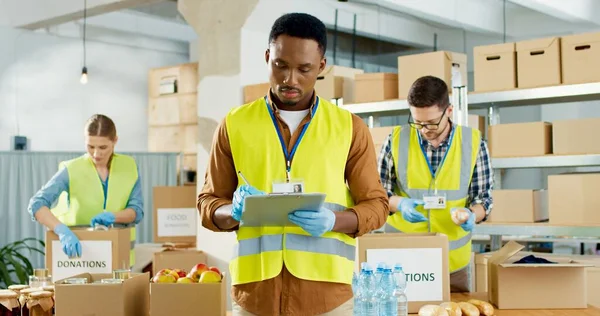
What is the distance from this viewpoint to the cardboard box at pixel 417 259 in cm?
260

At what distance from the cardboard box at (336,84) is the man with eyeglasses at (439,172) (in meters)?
1.72

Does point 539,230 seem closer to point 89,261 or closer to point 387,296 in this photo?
point 387,296

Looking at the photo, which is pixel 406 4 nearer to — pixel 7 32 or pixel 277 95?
pixel 7 32

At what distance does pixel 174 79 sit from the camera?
941cm

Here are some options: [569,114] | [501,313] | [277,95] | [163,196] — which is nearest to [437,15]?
[569,114]

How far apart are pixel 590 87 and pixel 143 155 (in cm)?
557

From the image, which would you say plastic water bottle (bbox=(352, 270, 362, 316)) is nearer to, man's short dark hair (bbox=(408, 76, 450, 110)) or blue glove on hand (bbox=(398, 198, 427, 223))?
blue glove on hand (bbox=(398, 198, 427, 223))

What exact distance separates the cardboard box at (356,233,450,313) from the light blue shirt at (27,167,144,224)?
2.18 meters

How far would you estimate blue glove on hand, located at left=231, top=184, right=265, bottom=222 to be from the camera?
1.83 metres

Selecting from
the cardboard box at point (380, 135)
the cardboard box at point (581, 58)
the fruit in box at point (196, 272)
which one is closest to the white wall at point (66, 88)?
the cardboard box at point (380, 135)

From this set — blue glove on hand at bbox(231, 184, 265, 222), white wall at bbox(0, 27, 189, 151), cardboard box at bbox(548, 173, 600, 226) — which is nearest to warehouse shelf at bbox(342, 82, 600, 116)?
cardboard box at bbox(548, 173, 600, 226)

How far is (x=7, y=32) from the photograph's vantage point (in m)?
9.30

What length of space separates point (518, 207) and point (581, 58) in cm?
94

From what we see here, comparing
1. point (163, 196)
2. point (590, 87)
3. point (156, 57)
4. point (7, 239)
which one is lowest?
point (7, 239)
